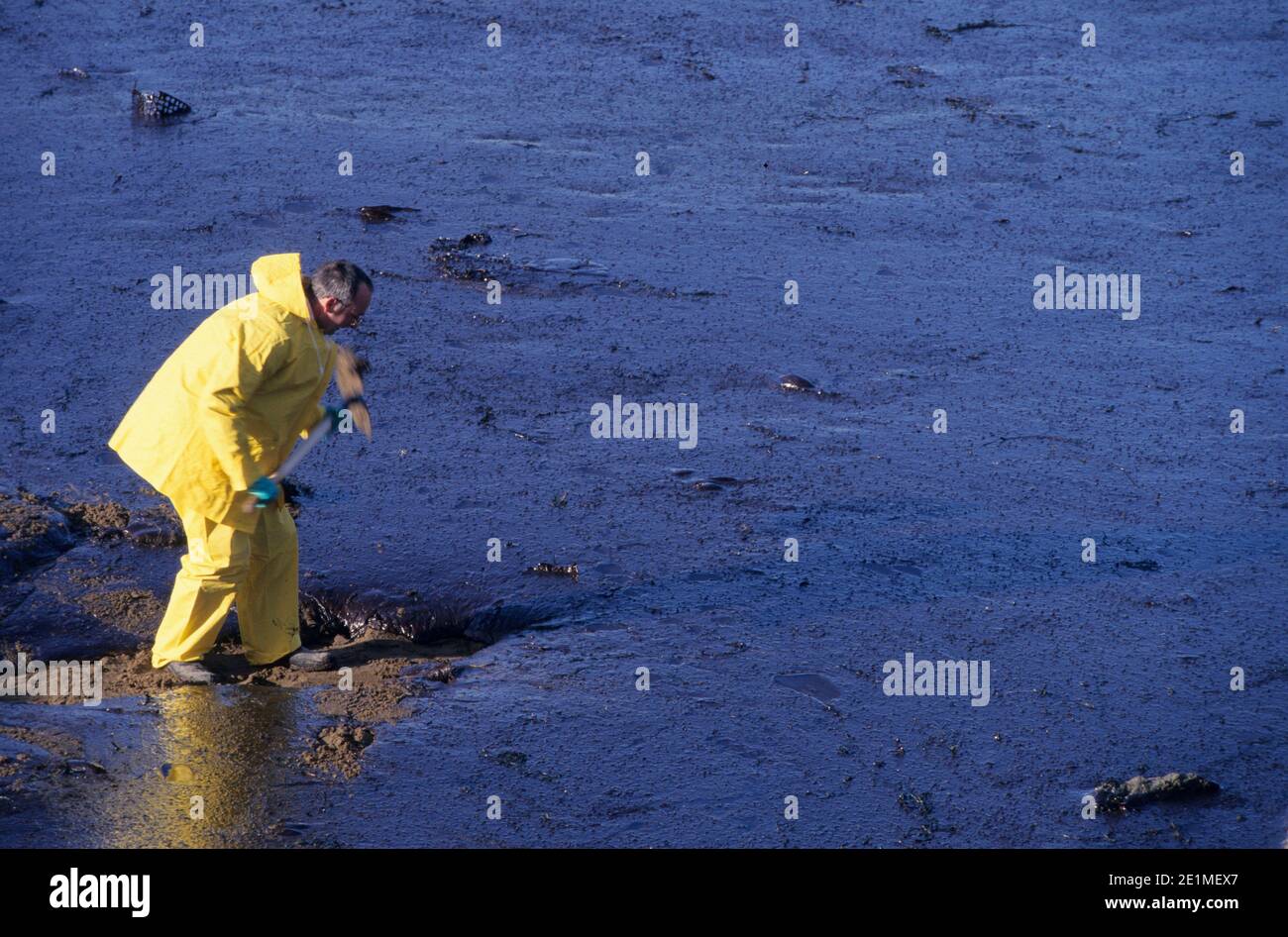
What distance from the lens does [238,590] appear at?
17.9ft

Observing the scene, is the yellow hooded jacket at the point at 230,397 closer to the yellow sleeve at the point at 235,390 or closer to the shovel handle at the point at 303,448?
the yellow sleeve at the point at 235,390

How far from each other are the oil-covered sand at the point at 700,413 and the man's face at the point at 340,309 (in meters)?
1.29

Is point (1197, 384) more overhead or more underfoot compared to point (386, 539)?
more overhead

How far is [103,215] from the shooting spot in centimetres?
926

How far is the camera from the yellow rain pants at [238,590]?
17.2ft

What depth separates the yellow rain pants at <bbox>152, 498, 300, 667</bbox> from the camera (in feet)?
17.2

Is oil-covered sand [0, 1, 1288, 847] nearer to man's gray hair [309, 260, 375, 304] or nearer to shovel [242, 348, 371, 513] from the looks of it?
shovel [242, 348, 371, 513]

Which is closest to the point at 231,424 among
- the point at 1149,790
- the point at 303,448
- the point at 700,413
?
the point at 303,448

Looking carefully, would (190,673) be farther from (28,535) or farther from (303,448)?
(28,535)

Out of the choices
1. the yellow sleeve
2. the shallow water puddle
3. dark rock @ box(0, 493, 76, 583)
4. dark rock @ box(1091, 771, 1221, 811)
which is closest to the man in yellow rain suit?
the yellow sleeve

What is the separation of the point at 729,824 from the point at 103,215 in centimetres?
659
